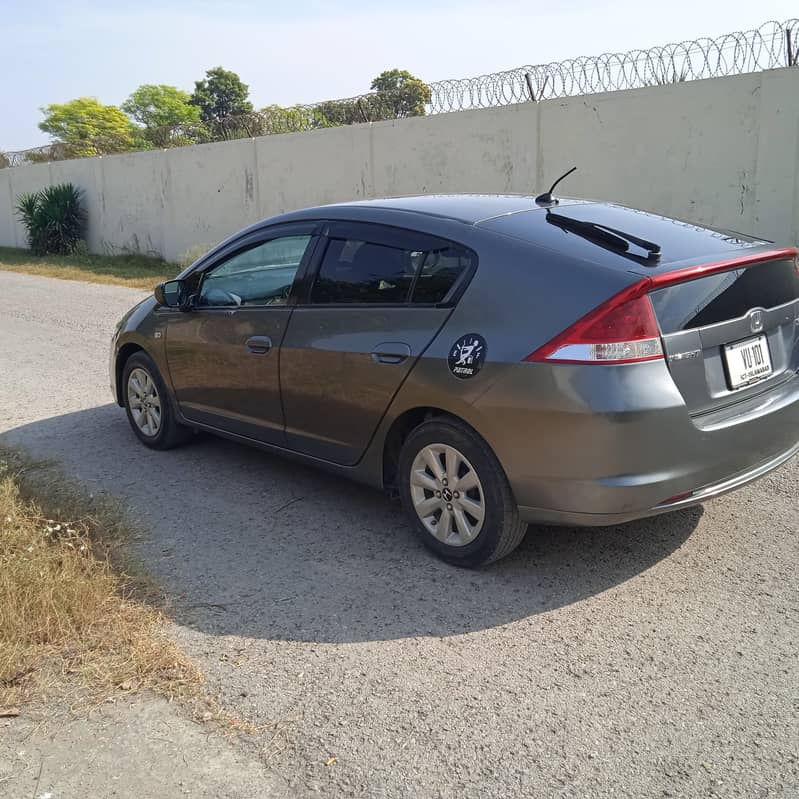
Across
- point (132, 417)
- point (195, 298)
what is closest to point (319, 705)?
point (195, 298)

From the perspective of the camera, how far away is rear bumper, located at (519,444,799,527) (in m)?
3.62

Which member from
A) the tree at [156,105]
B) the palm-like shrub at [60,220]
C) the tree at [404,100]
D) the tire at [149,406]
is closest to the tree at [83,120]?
the tree at [156,105]

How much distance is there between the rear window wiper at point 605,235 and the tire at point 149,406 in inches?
115

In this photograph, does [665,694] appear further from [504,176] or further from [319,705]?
[504,176]

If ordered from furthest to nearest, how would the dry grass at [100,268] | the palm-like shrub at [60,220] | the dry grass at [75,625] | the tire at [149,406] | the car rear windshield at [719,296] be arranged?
the palm-like shrub at [60,220] < the dry grass at [100,268] < the tire at [149,406] < the car rear windshield at [719,296] < the dry grass at [75,625]

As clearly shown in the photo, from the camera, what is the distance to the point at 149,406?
601 cm

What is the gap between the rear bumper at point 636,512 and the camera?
362 cm

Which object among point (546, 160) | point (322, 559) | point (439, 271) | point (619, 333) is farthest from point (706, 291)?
point (546, 160)

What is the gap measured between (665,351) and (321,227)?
6.67ft

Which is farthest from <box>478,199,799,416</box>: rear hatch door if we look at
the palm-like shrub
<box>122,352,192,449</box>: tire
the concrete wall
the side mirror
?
the palm-like shrub

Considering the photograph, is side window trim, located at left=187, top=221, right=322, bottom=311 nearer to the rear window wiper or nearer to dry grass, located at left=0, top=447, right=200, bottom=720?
the rear window wiper

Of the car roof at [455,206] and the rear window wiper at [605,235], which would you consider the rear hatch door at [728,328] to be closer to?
the rear window wiper at [605,235]

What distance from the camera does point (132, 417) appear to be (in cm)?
621

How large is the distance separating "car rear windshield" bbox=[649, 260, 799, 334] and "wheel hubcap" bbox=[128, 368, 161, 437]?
354 centimetres
